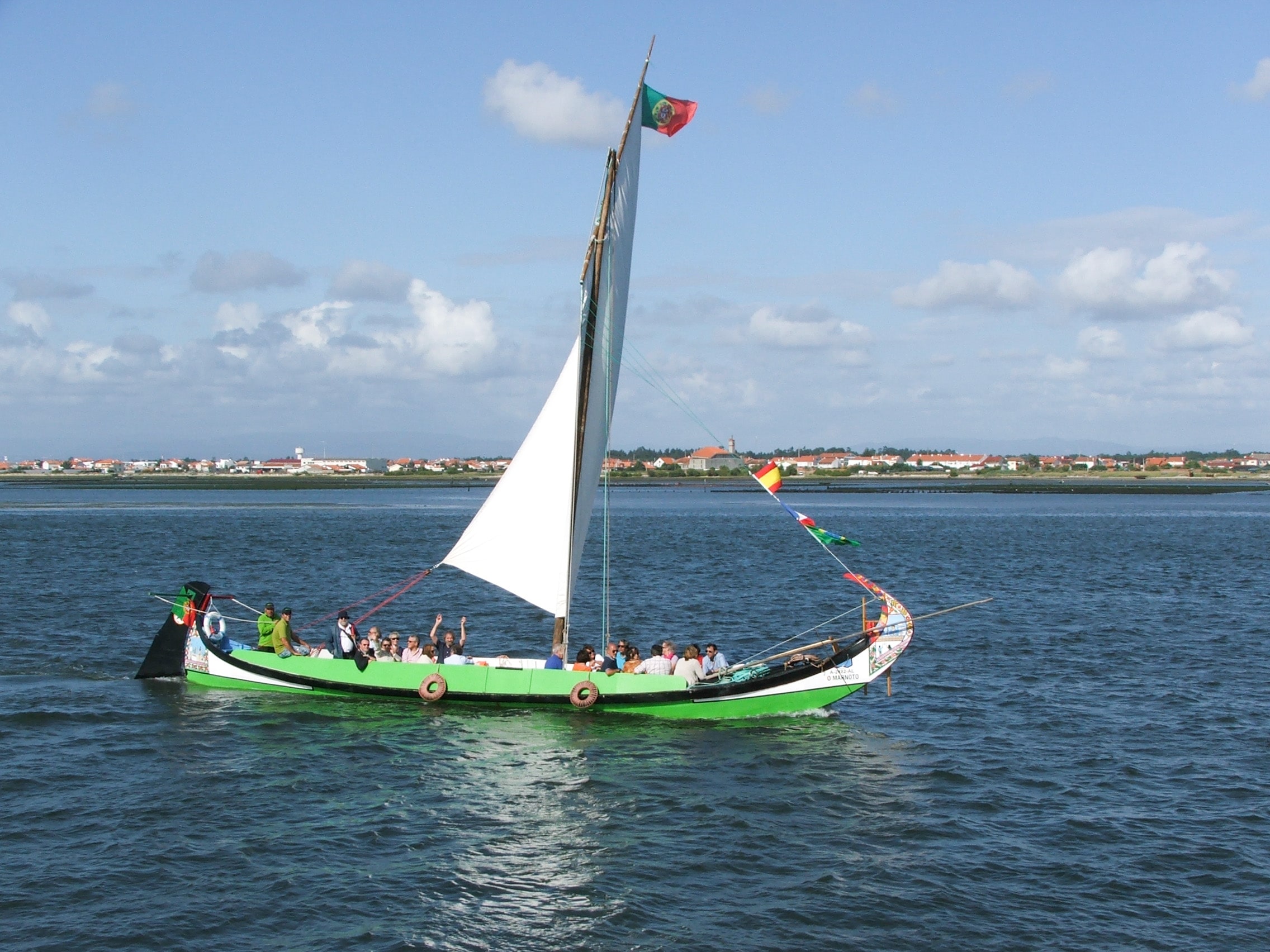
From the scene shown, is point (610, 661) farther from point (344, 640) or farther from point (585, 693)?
point (344, 640)

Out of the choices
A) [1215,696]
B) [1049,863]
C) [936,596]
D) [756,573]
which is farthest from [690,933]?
[756,573]

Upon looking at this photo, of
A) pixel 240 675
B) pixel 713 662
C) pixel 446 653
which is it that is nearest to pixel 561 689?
pixel 446 653

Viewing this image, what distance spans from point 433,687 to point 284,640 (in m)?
4.61

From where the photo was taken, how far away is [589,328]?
2548cm

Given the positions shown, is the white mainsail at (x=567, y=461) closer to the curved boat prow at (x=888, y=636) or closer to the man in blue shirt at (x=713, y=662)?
the man in blue shirt at (x=713, y=662)

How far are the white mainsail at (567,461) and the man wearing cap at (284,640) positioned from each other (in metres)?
4.31

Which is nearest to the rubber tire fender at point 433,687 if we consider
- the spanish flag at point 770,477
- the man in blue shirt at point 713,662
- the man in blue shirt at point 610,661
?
the man in blue shirt at point 610,661

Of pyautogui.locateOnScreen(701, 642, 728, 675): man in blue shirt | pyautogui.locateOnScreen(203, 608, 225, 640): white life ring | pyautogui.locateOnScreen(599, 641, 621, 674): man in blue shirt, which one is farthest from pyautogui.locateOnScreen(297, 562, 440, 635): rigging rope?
pyautogui.locateOnScreen(701, 642, 728, 675): man in blue shirt

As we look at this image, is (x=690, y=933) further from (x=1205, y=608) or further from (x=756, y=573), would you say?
(x=756, y=573)

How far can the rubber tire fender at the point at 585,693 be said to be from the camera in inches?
966

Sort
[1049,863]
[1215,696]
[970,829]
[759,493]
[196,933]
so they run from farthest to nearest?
1. [759,493]
2. [1215,696]
3. [970,829]
4. [1049,863]
5. [196,933]

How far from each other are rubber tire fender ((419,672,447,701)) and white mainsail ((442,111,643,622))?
2549 mm

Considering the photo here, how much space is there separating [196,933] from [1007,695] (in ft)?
68.6

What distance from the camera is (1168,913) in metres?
15.8
